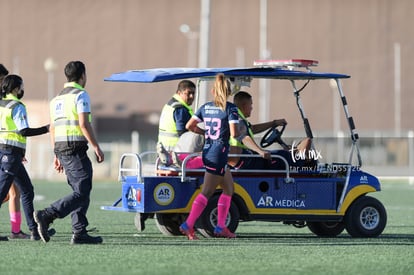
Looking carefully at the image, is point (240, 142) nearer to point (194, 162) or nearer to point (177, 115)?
point (194, 162)

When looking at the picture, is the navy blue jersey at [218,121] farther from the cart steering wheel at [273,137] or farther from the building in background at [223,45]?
the building in background at [223,45]

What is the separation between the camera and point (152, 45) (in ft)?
261

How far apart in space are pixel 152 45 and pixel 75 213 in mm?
66576

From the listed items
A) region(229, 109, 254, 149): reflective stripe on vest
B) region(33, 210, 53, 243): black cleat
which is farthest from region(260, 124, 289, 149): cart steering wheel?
region(33, 210, 53, 243): black cleat

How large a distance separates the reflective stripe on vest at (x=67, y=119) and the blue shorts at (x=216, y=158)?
1.53 meters

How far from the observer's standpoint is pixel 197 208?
1413cm

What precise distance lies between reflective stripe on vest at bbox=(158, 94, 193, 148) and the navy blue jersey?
4.17 ft

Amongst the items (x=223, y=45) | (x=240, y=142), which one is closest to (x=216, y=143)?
(x=240, y=142)

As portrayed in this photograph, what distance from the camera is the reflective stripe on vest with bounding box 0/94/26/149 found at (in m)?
14.2

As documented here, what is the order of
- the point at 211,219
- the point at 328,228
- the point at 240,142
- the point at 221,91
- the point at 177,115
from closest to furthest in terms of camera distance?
the point at 221,91 < the point at 211,219 < the point at 240,142 < the point at 177,115 < the point at 328,228

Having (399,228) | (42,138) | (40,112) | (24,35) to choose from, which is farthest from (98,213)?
(24,35)

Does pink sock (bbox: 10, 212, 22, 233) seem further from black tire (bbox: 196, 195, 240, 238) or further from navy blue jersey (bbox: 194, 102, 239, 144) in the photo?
navy blue jersey (bbox: 194, 102, 239, 144)

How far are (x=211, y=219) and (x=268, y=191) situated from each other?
34.4 inches

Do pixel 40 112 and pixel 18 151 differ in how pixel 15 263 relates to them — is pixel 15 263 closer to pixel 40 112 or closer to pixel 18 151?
pixel 18 151
